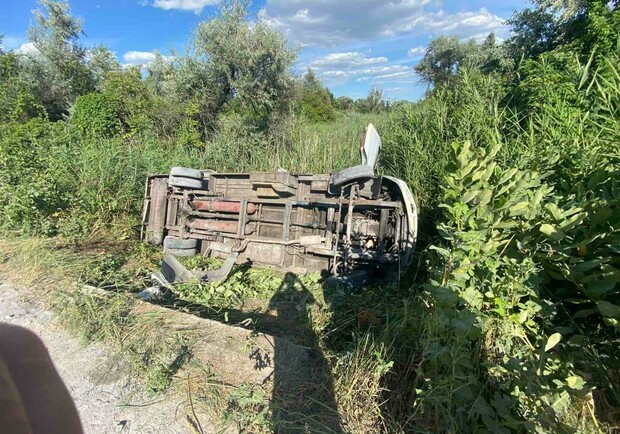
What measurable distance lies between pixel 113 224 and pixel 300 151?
4428 millimetres

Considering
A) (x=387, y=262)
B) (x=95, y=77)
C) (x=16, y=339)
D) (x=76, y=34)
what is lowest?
(x=16, y=339)

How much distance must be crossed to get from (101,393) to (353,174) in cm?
349

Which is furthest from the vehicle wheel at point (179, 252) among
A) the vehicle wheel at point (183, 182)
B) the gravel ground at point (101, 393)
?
the gravel ground at point (101, 393)

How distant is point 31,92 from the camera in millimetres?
15969

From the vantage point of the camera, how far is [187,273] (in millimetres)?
4793

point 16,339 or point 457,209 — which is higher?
point 457,209

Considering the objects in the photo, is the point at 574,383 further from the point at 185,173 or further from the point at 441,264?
the point at 185,173

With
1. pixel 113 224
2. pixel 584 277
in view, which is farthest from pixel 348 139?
pixel 584 277

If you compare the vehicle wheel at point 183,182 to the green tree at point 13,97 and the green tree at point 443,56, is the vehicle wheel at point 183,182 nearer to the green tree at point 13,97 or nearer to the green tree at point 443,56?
the green tree at point 13,97

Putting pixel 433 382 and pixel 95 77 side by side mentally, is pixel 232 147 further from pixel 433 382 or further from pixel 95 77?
pixel 95 77

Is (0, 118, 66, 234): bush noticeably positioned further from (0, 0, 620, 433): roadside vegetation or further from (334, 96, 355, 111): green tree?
(334, 96, 355, 111): green tree

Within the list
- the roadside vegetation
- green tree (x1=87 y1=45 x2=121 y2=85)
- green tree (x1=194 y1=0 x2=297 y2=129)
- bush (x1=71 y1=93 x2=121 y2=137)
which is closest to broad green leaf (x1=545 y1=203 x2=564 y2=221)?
the roadside vegetation

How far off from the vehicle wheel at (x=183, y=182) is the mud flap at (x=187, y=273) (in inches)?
63.7

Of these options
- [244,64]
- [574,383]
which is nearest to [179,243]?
[574,383]
